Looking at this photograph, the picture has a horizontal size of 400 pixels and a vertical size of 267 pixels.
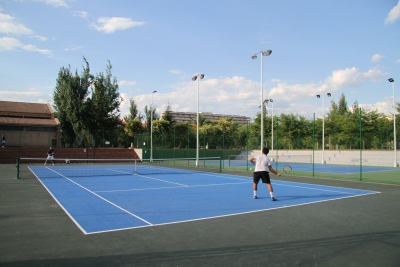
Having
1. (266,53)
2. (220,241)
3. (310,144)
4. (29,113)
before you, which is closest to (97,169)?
(266,53)

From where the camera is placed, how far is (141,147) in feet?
134

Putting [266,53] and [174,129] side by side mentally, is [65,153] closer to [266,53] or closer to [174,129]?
[174,129]

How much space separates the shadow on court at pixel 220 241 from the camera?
4969 mm

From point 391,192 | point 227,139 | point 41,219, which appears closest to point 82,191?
point 41,219

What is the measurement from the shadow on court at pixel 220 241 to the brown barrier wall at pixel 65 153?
92.1 ft

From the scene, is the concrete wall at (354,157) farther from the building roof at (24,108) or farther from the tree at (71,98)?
the building roof at (24,108)

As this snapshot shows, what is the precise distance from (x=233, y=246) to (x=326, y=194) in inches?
303

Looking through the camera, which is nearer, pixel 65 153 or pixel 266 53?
pixel 266 53

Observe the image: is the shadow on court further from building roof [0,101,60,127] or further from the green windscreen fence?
building roof [0,101,60,127]

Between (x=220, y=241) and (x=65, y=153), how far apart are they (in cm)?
3425

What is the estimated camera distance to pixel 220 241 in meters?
6.02

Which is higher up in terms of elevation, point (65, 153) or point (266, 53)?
point (266, 53)

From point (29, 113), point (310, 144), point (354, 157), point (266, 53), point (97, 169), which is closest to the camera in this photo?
point (266, 53)

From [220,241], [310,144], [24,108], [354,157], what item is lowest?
[220,241]
